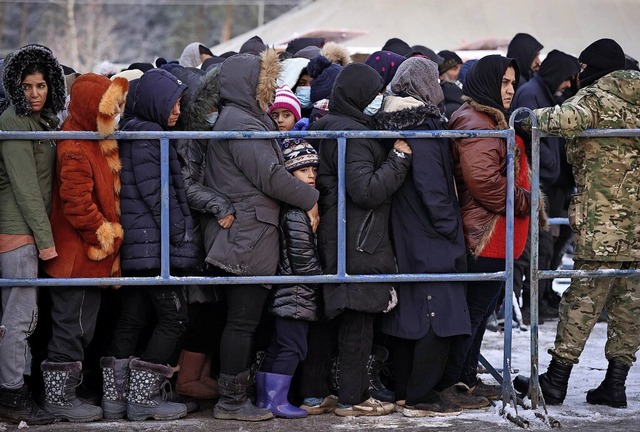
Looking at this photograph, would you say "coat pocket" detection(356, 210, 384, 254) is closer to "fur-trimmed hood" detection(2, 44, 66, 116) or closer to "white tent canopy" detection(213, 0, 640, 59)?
"fur-trimmed hood" detection(2, 44, 66, 116)

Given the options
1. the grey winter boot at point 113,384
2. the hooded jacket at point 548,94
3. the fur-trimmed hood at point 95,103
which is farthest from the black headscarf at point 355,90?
the hooded jacket at point 548,94

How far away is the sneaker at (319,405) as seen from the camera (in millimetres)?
5797

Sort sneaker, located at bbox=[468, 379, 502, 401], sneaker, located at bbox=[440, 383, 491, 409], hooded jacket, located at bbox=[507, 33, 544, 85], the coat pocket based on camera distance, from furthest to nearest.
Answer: hooded jacket, located at bbox=[507, 33, 544, 85] → sneaker, located at bbox=[468, 379, 502, 401] → sneaker, located at bbox=[440, 383, 491, 409] → the coat pocket

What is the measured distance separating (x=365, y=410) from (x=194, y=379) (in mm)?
971

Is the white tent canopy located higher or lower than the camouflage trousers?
higher

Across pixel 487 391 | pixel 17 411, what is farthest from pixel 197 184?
pixel 487 391

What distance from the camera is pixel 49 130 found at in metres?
5.56

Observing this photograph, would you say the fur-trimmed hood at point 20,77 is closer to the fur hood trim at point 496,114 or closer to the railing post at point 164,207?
the railing post at point 164,207

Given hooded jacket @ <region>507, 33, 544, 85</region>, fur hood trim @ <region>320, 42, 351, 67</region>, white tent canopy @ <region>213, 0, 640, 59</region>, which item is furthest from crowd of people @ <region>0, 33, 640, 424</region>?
white tent canopy @ <region>213, 0, 640, 59</region>

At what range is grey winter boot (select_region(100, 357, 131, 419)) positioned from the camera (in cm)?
563

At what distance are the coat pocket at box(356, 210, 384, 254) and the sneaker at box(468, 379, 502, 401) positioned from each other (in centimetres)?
111

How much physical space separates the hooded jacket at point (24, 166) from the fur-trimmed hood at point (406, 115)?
5.62 feet

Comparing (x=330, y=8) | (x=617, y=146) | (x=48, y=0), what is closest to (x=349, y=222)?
(x=617, y=146)

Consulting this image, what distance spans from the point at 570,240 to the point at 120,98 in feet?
18.4
